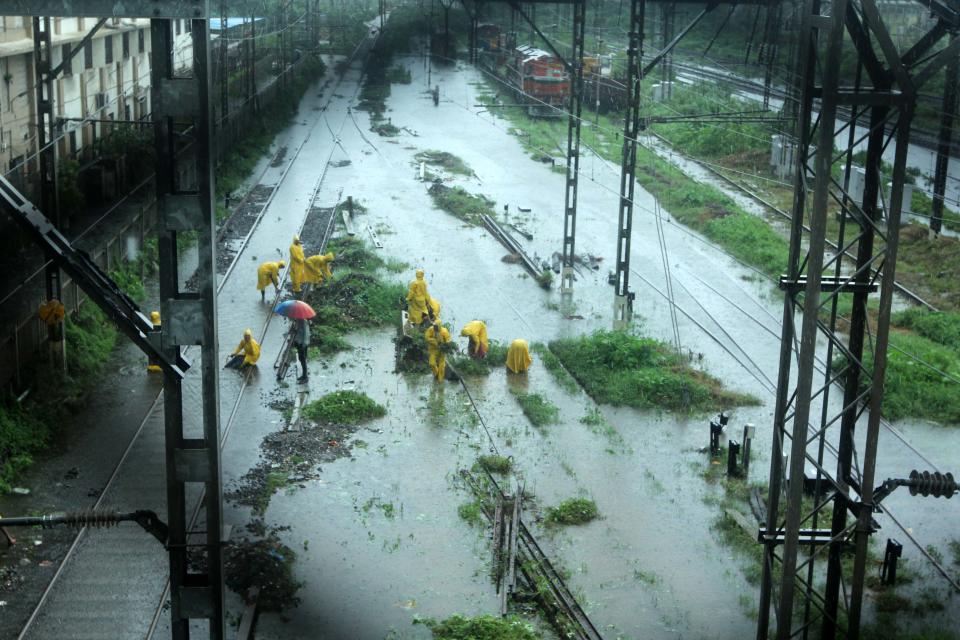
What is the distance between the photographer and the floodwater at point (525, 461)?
990 centimetres

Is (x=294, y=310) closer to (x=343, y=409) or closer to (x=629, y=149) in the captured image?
(x=343, y=409)

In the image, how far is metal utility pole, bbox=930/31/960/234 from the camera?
65.1ft

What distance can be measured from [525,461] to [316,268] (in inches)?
272

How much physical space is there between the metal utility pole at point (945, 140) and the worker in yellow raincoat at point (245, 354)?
1100cm

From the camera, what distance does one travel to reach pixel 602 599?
9.93m

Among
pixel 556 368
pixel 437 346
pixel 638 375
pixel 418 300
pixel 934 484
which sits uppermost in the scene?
pixel 934 484

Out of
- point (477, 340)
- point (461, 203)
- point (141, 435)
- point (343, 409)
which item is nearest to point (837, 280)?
point (343, 409)

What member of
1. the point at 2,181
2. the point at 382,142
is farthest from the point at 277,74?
the point at 2,181

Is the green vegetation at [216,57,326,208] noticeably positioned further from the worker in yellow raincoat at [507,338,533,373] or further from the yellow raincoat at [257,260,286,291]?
the worker in yellow raincoat at [507,338,533,373]

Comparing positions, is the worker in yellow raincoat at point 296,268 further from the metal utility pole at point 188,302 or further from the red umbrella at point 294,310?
the metal utility pole at point 188,302

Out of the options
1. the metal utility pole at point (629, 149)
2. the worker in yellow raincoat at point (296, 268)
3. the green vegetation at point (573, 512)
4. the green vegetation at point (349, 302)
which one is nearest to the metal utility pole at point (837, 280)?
the green vegetation at point (573, 512)

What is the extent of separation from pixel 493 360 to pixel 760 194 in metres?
13.0

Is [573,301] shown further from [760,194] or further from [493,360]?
[760,194]

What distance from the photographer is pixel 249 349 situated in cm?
1527
